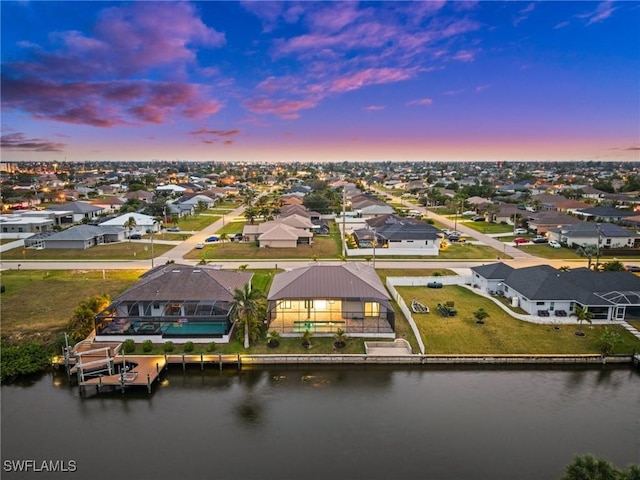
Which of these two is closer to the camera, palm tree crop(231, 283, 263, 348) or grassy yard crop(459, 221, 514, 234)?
palm tree crop(231, 283, 263, 348)

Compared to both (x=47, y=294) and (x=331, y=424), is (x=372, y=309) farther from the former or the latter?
(x=47, y=294)

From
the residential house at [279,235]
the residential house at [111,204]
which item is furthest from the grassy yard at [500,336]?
the residential house at [111,204]

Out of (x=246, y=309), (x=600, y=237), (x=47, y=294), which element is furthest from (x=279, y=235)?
(x=600, y=237)

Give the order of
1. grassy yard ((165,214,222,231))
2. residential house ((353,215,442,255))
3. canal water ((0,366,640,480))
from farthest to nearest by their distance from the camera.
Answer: grassy yard ((165,214,222,231)), residential house ((353,215,442,255)), canal water ((0,366,640,480))

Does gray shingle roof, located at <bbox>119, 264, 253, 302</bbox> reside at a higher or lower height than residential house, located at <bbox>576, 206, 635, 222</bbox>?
lower

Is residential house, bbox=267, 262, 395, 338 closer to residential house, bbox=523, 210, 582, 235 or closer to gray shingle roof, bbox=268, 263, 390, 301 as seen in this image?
gray shingle roof, bbox=268, 263, 390, 301
